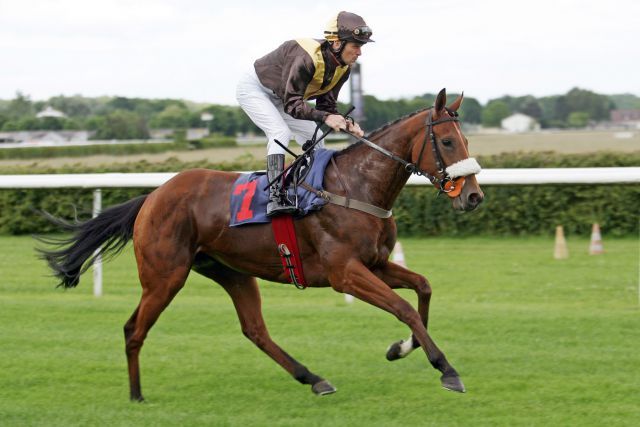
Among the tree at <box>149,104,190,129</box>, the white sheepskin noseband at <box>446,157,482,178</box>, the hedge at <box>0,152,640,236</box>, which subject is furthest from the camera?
the tree at <box>149,104,190,129</box>

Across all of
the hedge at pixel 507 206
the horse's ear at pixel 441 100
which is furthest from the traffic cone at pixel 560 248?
the horse's ear at pixel 441 100

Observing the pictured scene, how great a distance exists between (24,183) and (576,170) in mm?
4840

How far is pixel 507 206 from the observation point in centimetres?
1311

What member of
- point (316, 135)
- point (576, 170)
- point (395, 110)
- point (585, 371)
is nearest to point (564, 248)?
point (576, 170)

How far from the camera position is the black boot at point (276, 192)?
204 inches

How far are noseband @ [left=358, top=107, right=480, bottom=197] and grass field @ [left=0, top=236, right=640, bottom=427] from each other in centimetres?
111

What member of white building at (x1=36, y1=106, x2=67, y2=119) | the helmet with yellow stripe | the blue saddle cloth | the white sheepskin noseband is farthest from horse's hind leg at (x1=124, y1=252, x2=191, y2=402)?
white building at (x1=36, y1=106, x2=67, y2=119)

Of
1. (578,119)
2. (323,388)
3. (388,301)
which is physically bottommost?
(323,388)

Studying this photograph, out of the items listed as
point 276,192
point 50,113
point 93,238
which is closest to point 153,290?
point 93,238

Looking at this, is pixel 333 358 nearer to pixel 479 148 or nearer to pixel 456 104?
pixel 456 104

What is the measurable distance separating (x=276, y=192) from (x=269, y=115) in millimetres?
526

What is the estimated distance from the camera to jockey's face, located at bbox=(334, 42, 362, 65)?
16.6ft

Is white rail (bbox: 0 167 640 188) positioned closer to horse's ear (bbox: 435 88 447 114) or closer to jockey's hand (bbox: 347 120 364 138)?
jockey's hand (bbox: 347 120 364 138)

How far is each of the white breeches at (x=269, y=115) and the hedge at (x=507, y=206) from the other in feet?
21.9
